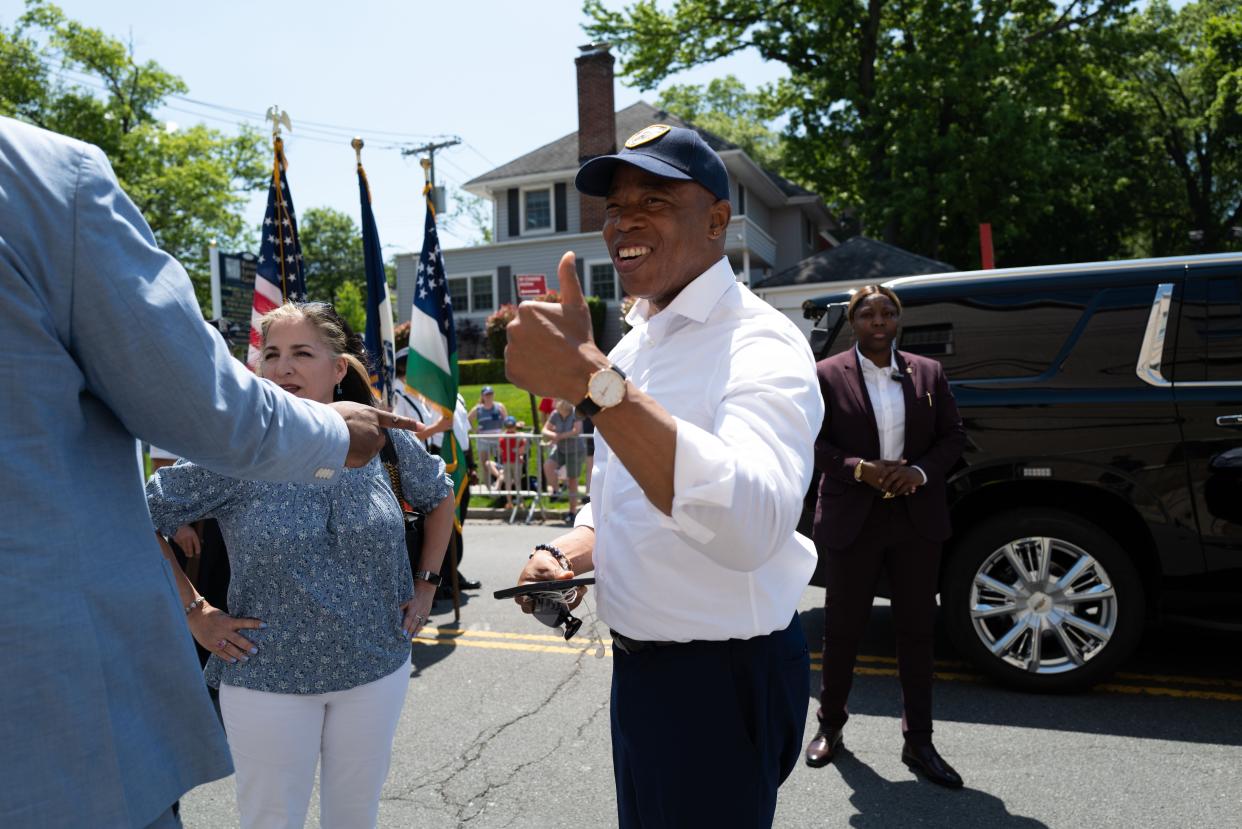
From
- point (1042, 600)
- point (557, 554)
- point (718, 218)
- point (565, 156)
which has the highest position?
point (565, 156)

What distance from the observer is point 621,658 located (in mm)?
2088

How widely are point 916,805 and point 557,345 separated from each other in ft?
10.2

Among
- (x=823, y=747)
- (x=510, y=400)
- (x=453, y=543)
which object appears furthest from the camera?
(x=510, y=400)

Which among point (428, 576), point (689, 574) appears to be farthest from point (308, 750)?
point (689, 574)

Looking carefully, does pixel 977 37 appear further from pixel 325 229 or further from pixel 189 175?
pixel 325 229

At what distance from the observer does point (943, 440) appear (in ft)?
14.0

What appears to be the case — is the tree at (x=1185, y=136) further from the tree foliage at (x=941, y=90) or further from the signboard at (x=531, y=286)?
the signboard at (x=531, y=286)

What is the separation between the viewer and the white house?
28866mm

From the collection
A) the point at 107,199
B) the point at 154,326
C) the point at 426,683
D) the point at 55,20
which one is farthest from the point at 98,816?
the point at 55,20

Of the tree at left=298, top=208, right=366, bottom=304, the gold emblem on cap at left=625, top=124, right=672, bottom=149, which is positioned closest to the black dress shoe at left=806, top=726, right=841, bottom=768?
the gold emblem on cap at left=625, top=124, right=672, bottom=149

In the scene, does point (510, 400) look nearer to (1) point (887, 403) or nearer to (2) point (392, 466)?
(1) point (887, 403)

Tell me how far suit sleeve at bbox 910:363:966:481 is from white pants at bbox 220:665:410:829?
261 centimetres

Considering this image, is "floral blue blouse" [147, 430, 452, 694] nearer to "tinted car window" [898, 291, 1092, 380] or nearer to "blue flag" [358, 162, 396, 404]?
"tinted car window" [898, 291, 1092, 380]

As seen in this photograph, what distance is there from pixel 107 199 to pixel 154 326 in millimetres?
201
